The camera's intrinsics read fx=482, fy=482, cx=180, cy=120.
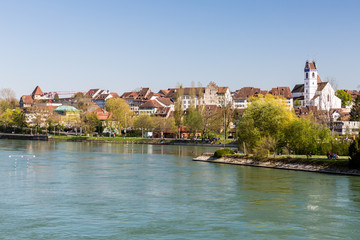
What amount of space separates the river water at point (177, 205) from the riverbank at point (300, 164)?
2.30 m

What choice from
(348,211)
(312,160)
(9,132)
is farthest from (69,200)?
(9,132)

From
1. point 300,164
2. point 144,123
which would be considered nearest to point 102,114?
point 144,123

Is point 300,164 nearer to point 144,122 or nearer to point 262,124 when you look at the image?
point 262,124

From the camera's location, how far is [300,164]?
199 ft

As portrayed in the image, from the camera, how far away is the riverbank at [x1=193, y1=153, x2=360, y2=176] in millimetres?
55906

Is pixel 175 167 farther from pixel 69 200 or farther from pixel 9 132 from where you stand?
pixel 9 132

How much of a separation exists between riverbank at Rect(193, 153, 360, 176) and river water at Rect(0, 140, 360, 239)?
2.30 m

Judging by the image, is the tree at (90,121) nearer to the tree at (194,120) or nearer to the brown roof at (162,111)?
the brown roof at (162,111)

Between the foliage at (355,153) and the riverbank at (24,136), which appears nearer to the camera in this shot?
the foliage at (355,153)

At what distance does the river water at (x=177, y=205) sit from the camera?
92.7 feet

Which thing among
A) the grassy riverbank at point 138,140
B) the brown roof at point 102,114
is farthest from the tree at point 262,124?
the brown roof at point 102,114

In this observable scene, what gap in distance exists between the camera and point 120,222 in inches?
1200

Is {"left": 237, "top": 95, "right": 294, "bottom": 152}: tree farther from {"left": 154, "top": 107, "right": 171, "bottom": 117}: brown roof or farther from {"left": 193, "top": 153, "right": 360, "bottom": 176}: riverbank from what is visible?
{"left": 154, "top": 107, "right": 171, "bottom": 117}: brown roof

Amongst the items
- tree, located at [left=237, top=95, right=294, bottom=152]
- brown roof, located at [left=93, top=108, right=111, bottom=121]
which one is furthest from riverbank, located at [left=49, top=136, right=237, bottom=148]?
tree, located at [left=237, top=95, right=294, bottom=152]
